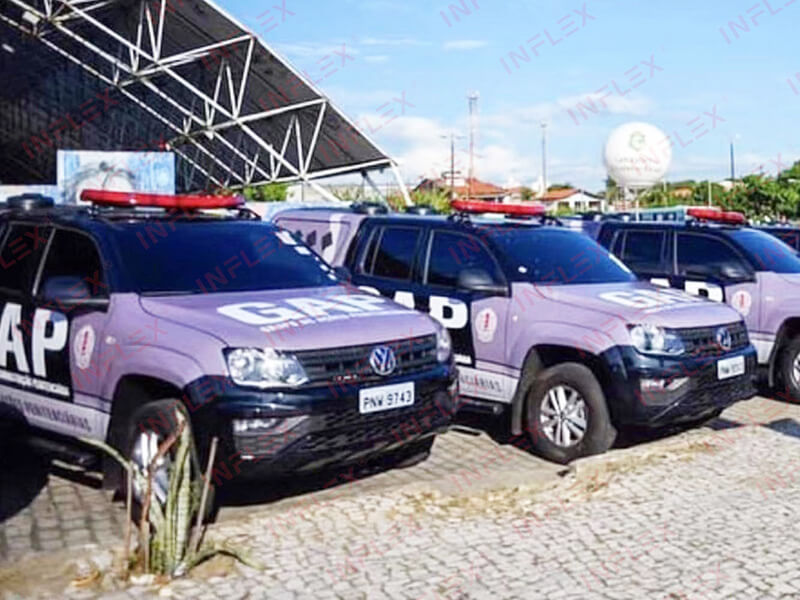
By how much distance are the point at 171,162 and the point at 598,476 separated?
1316 cm

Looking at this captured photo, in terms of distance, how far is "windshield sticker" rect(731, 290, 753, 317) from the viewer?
8.98 m

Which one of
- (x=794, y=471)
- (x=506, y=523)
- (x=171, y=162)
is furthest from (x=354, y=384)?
(x=171, y=162)

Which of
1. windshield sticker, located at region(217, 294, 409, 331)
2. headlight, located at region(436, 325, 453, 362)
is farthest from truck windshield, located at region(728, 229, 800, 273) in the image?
windshield sticker, located at region(217, 294, 409, 331)

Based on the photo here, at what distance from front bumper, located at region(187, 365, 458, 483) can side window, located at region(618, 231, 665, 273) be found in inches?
207

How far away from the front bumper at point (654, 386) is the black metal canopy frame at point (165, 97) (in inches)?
718

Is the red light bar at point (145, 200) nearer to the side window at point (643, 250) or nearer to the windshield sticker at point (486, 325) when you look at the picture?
the windshield sticker at point (486, 325)

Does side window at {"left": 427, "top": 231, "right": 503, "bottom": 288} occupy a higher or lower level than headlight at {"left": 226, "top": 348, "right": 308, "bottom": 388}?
higher

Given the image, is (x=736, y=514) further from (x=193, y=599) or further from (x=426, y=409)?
(x=193, y=599)

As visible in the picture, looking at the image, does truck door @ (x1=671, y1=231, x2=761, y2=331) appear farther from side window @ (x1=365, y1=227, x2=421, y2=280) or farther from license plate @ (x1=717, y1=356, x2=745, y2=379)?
side window @ (x1=365, y1=227, x2=421, y2=280)

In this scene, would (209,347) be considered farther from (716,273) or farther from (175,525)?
(716,273)

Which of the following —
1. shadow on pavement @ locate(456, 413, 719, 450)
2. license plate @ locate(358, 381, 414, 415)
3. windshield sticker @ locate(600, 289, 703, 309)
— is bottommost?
shadow on pavement @ locate(456, 413, 719, 450)

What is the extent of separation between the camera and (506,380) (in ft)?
22.4

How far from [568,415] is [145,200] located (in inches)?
124

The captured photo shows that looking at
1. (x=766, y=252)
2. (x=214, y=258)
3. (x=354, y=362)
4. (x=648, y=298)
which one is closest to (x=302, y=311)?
(x=354, y=362)
